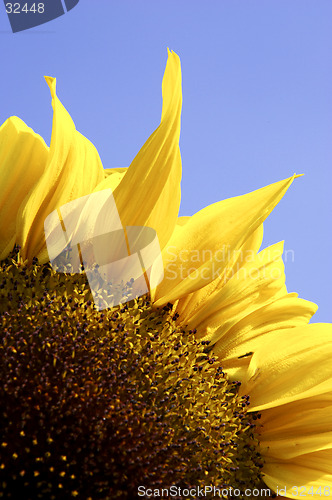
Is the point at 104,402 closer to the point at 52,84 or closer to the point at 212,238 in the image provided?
the point at 212,238

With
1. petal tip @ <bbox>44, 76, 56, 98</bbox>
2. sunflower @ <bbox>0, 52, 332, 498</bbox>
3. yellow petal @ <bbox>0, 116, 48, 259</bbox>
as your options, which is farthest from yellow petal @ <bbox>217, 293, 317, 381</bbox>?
petal tip @ <bbox>44, 76, 56, 98</bbox>

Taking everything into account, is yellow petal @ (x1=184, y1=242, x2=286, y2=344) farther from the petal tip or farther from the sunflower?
the petal tip

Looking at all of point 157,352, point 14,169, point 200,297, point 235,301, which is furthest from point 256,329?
point 14,169

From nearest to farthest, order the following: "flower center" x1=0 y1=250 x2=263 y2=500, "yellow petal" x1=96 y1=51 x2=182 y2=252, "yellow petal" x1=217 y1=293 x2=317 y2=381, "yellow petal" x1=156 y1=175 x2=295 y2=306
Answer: "flower center" x1=0 y1=250 x2=263 y2=500 → "yellow petal" x1=96 y1=51 x2=182 y2=252 → "yellow petal" x1=156 y1=175 x2=295 y2=306 → "yellow petal" x1=217 y1=293 x2=317 y2=381

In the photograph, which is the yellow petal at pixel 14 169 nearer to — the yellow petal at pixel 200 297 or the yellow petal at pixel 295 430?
the yellow petal at pixel 200 297

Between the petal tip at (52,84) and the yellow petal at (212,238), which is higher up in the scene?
the petal tip at (52,84)

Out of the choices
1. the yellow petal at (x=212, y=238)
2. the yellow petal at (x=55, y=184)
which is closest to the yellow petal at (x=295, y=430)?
the yellow petal at (x=212, y=238)
